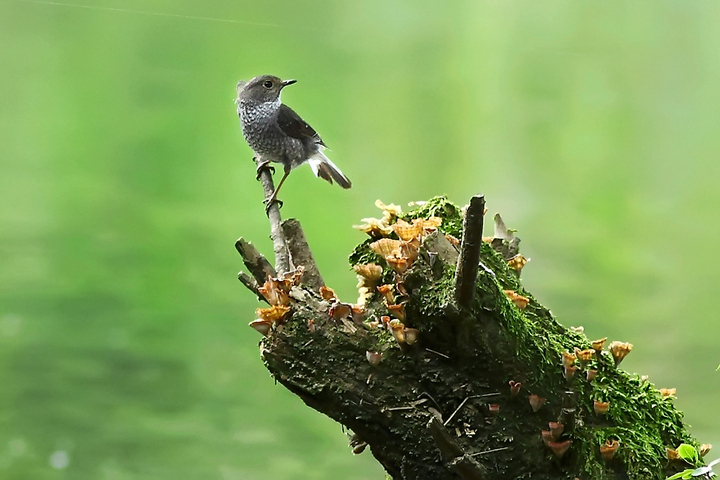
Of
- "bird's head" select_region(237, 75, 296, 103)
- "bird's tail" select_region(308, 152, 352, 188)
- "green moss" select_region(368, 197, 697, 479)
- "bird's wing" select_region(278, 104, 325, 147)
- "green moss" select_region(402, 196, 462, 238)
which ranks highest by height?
"bird's head" select_region(237, 75, 296, 103)

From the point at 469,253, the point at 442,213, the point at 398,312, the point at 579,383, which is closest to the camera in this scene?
the point at 469,253

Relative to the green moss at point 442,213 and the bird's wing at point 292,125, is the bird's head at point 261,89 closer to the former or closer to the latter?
the bird's wing at point 292,125

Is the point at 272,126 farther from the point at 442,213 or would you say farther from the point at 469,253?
the point at 469,253

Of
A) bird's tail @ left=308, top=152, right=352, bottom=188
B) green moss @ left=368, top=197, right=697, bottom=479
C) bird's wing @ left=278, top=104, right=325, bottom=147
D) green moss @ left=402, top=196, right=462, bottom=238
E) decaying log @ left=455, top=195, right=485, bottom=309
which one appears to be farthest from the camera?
bird's tail @ left=308, top=152, right=352, bottom=188

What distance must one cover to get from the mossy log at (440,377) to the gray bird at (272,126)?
34.7 inches

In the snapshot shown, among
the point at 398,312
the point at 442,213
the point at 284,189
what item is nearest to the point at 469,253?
the point at 398,312

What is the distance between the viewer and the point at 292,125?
228cm

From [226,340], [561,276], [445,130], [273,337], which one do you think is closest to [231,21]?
[445,130]

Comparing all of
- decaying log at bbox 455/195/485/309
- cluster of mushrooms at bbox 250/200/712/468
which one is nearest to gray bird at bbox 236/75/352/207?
cluster of mushrooms at bbox 250/200/712/468

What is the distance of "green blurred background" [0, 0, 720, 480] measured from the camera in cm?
350

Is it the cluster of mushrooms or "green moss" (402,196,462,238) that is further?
"green moss" (402,196,462,238)

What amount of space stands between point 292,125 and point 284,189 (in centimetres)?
140

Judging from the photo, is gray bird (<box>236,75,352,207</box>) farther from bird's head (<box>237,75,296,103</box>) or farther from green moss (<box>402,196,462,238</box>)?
green moss (<box>402,196,462,238</box>)

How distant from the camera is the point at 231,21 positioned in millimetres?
3775
